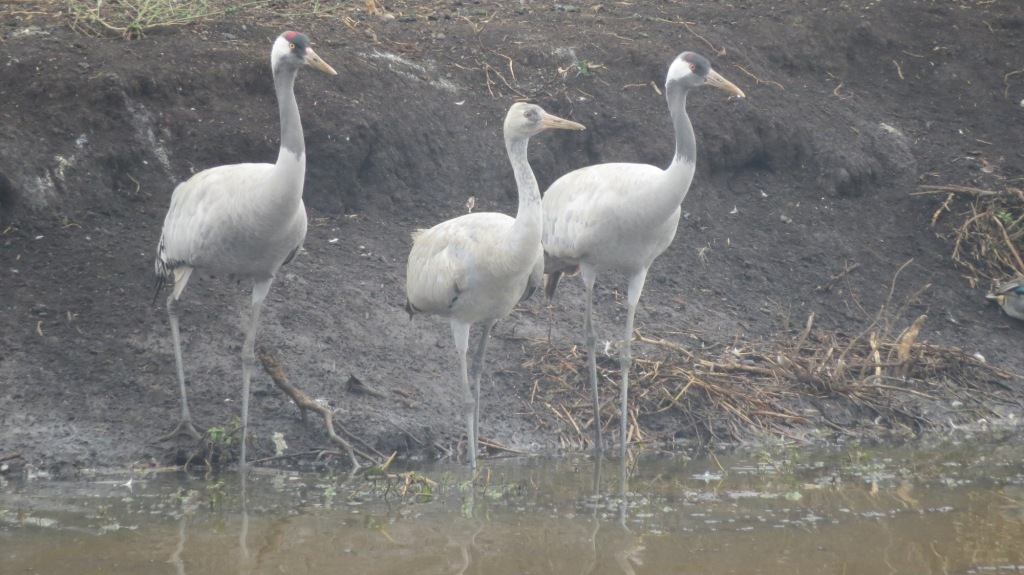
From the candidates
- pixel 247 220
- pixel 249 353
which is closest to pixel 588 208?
pixel 247 220

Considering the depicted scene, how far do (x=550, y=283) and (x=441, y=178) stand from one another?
5.27ft

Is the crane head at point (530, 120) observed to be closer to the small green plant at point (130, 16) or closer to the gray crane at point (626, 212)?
the gray crane at point (626, 212)

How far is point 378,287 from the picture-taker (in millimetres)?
7867

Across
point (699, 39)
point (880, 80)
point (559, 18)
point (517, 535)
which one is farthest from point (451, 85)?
point (517, 535)

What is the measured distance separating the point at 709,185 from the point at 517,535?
5225mm

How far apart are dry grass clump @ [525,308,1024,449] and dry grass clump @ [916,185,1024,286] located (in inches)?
49.2

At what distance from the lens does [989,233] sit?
29.9ft

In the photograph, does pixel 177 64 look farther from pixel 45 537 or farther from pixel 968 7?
pixel 968 7

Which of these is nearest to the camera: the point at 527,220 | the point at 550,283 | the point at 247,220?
the point at 527,220

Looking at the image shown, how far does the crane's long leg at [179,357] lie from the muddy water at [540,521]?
14.4 inches

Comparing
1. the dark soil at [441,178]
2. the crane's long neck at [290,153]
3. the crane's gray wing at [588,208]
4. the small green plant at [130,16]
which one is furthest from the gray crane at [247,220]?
the small green plant at [130,16]

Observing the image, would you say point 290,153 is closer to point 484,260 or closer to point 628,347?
point 484,260

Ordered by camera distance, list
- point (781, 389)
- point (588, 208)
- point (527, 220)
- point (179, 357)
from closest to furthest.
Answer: point (527, 220), point (179, 357), point (588, 208), point (781, 389)

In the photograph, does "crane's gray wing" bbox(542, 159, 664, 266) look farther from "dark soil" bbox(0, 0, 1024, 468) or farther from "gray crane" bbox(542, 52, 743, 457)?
"dark soil" bbox(0, 0, 1024, 468)
